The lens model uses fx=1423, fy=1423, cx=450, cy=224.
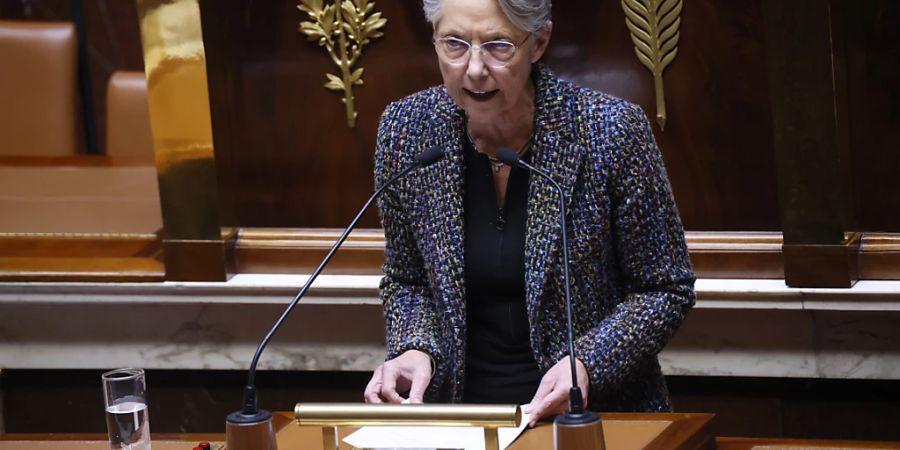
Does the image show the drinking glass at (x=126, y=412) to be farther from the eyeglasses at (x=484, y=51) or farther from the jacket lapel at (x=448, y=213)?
the eyeglasses at (x=484, y=51)

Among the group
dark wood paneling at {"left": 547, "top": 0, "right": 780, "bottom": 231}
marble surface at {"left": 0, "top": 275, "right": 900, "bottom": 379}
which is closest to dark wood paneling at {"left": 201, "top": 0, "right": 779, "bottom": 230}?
dark wood paneling at {"left": 547, "top": 0, "right": 780, "bottom": 231}

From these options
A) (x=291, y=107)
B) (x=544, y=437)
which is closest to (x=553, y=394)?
(x=544, y=437)

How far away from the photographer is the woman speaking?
6.98ft

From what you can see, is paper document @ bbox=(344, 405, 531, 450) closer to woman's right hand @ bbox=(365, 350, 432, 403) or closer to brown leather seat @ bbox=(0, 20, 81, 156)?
woman's right hand @ bbox=(365, 350, 432, 403)

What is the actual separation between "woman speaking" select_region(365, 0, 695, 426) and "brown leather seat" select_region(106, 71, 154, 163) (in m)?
1.80

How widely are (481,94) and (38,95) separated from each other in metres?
2.33

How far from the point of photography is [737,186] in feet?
10.1

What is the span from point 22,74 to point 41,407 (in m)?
1.10

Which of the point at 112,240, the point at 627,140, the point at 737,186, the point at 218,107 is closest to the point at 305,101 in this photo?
the point at 218,107

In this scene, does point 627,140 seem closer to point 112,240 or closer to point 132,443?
point 132,443

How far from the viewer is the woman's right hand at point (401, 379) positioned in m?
2.08

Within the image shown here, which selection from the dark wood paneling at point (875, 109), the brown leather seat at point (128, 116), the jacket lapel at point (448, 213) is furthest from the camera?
the brown leather seat at point (128, 116)

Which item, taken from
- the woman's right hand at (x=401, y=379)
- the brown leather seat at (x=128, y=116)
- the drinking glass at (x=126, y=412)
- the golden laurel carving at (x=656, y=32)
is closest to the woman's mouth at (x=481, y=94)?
the woman's right hand at (x=401, y=379)

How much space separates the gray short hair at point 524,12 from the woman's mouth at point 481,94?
0.35 ft
